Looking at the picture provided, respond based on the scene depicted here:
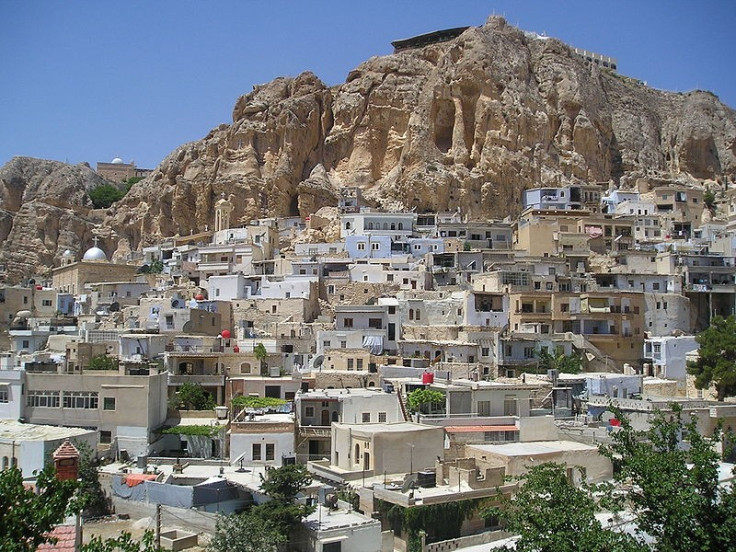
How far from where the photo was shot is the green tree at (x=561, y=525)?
15062 millimetres

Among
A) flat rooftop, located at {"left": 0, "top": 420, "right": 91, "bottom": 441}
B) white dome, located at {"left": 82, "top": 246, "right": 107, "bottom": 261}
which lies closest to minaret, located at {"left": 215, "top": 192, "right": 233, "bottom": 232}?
white dome, located at {"left": 82, "top": 246, "right": 107, "bottom": 261}

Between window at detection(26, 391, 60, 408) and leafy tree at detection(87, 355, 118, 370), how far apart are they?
3.73m

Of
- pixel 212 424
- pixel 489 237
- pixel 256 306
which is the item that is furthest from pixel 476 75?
pixel 212 424

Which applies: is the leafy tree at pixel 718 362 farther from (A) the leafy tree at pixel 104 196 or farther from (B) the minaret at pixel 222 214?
(A) the leafy tree at pixel 104 196

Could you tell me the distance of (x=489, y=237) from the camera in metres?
53.2

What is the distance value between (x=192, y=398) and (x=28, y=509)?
59.3ft

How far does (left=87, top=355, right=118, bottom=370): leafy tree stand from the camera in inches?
1217

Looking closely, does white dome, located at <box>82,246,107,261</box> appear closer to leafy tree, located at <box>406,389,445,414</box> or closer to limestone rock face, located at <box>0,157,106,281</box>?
limestone rock face, located at <box>0,157,106,281</box>

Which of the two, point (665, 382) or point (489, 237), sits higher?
point (489, 237)

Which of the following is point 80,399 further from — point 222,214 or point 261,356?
point 222,214

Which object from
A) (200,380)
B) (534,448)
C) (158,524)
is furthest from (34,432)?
(534,448)

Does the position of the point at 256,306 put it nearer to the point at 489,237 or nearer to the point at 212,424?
the point at 212,424

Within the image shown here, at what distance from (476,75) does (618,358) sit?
3233 cm

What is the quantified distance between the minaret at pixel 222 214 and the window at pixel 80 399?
36607 mm
